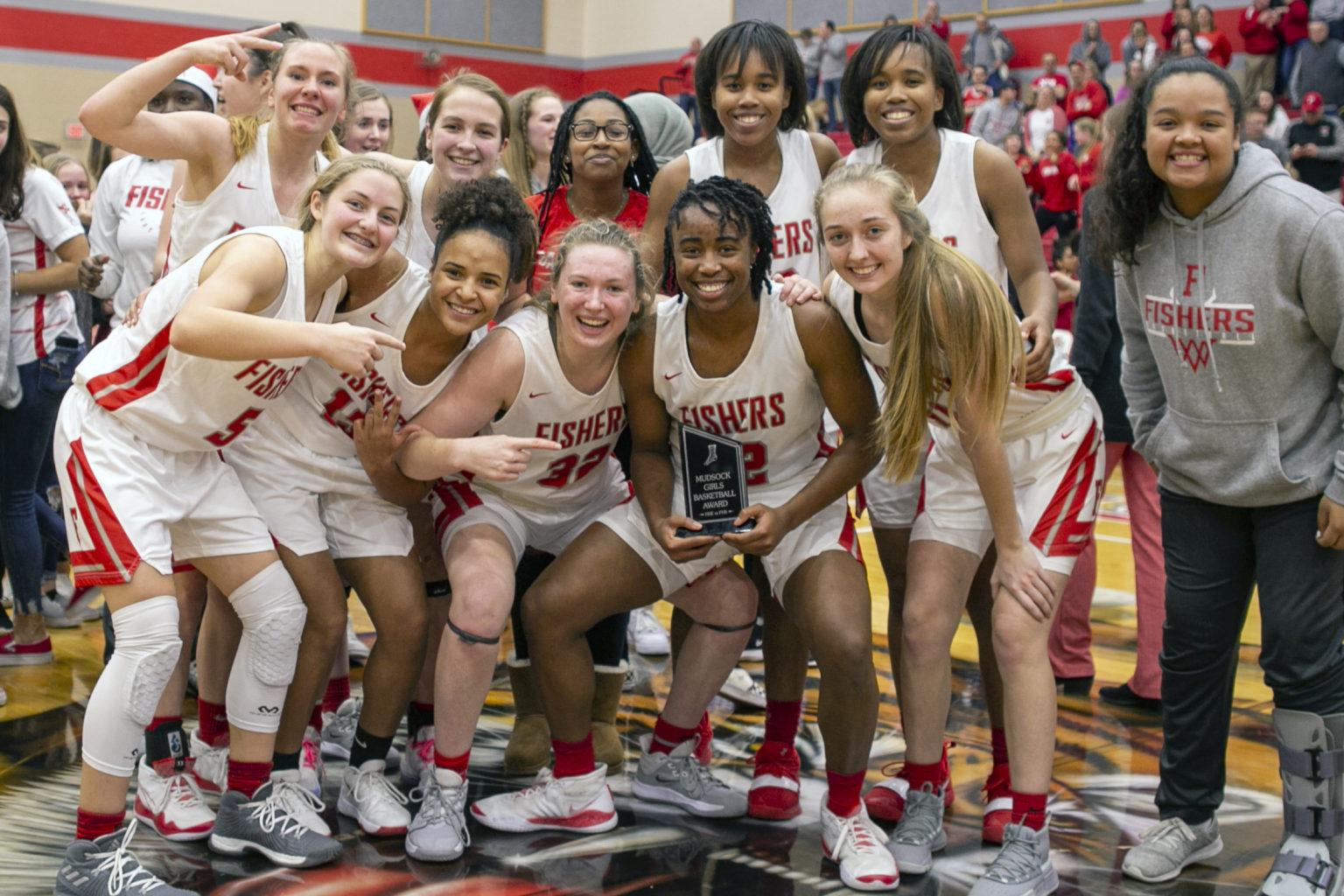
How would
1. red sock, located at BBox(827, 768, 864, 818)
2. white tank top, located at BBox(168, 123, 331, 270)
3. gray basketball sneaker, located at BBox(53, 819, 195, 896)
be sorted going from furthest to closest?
white tank top, located at BBox(168, 123, 331, 270) → red sock, located at BBox(827, 768, 864, 818) → gray basketball sneaker, located at BBox(53, 819, 195, 896)

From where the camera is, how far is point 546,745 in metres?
3.72

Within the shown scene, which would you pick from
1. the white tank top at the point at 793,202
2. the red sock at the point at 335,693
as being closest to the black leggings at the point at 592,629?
the red sock at the point at 335,693

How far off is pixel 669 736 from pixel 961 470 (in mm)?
1125

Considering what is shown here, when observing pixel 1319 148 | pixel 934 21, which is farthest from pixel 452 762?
pixel 934 21

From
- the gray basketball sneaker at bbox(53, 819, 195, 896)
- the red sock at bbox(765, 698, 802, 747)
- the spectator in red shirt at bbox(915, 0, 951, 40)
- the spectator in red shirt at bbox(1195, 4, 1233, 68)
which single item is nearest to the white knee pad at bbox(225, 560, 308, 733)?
the gray basketball sneaker at bbox(53, 819, 195, 896)

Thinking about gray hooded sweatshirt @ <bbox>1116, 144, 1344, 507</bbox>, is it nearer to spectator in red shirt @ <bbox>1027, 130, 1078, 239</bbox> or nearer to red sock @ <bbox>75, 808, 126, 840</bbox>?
red sock @ <bbox>75, 808, 126, 840</bbox>

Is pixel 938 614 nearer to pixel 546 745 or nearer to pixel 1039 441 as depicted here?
pixel 1039 441

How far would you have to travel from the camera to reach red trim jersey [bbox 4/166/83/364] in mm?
4461

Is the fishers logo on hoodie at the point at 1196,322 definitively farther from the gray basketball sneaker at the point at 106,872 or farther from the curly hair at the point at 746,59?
the gray basketball sneaker at the point at 106,872

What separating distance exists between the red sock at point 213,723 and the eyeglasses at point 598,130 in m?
1.97

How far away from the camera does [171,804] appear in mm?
3156

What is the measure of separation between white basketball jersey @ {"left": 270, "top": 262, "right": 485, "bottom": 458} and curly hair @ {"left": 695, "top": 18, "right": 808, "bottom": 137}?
1.08 metres

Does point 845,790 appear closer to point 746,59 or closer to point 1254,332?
point 1254,332

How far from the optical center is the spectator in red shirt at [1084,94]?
14.4 m
